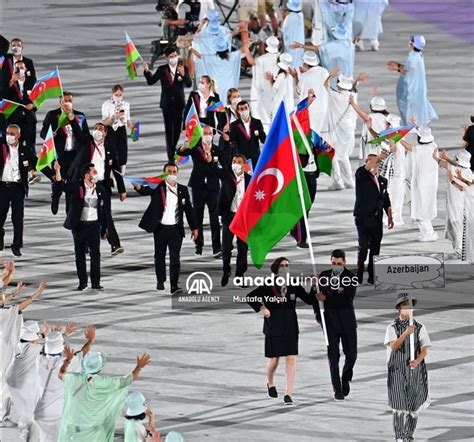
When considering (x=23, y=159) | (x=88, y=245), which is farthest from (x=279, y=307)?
(x=23, y=159)

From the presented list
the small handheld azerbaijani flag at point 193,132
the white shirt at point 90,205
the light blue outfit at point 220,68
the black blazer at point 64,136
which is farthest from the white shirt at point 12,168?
the light blue outfit at point 220,68

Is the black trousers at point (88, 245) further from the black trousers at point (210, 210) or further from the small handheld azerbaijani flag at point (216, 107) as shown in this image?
the small handheld azerbaijani flag at point (216, 107)

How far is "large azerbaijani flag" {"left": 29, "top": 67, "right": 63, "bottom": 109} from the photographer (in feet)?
89.0

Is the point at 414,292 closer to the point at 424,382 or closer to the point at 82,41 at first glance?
the point at 424,382

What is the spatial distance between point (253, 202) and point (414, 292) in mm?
3171

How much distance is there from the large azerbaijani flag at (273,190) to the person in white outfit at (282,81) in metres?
7.99

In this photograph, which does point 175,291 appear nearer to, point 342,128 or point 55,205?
point 55,205

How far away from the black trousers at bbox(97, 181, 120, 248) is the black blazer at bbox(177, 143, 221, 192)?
3.32 feet

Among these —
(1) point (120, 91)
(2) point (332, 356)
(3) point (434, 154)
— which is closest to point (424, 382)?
(2) point (332, 356)

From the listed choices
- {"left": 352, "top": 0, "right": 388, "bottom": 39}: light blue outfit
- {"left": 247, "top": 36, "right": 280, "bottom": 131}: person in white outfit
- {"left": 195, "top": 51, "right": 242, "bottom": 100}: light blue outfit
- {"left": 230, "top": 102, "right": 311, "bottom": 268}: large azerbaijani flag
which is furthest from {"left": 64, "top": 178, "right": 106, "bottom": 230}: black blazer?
{"left": 352, "top": 0, "right": 388, "bottom": 39}: light blue outfit

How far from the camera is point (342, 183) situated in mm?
28547

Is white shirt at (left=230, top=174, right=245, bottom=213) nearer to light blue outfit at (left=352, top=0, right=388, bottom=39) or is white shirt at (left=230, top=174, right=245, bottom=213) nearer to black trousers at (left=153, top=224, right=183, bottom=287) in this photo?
black trousers at (left=153, top=224, right=183, bottom=287)

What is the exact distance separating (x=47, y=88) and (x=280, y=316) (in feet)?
27.8

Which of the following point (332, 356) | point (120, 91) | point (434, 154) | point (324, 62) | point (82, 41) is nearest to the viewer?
point (332, 356)
